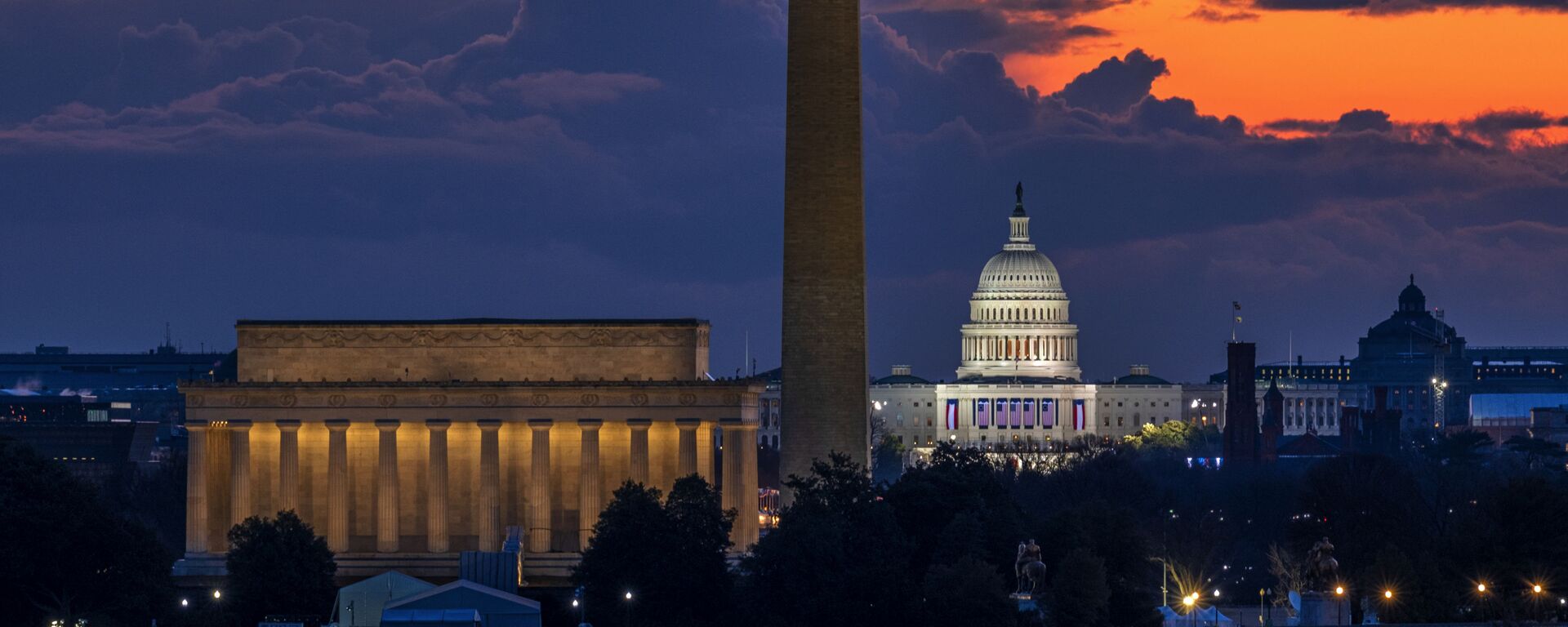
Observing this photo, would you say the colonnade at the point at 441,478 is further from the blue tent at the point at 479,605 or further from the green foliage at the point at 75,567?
the blue tent at the point at 479,605

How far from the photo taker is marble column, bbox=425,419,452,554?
145000 millimetres

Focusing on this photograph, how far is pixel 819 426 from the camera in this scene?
134 meters

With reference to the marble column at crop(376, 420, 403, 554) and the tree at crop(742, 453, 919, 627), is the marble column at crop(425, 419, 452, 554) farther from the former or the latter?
the tree at crop(742, 453, 919, 627)

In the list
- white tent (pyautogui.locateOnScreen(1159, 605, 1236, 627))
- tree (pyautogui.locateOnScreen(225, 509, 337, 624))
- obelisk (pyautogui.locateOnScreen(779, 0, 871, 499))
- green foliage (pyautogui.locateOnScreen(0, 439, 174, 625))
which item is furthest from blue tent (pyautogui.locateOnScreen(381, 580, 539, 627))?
white tent (pyautogui.locateOnScreen(1159, 605, 1236, 627))

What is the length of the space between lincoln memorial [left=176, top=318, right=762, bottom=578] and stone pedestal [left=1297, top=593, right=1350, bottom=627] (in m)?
28.0

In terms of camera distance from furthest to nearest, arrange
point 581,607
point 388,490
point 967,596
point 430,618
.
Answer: point 388,490 < point 581,607 < point 430,618 < point 967,596

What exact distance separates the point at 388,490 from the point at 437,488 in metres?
2.09

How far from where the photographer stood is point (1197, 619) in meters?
131

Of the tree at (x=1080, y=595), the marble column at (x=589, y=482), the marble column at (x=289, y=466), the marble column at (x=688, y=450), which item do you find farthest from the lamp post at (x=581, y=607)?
the marble column at (x=289, y=466)

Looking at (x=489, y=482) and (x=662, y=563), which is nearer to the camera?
(x=662, y=563)

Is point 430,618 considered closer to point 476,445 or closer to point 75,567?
point 75,567

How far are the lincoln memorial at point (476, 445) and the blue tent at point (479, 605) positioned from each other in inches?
801

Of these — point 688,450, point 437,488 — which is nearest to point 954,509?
point 688,450

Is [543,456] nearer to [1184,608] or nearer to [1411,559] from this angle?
[1184,608]
